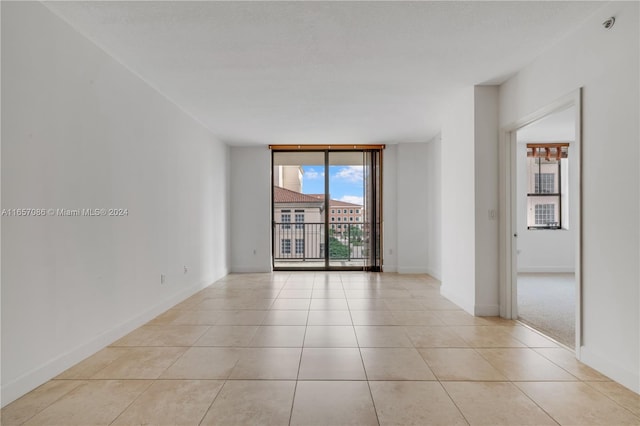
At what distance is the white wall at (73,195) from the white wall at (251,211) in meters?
2.58

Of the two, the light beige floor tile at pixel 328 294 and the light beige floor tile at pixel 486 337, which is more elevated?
the light beige floor tile at pixel 486 337

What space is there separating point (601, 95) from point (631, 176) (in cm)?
65

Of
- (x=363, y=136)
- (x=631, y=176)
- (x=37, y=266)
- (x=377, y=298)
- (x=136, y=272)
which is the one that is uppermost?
(x=363, y=136)

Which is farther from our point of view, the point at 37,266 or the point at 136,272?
the point at 136,272

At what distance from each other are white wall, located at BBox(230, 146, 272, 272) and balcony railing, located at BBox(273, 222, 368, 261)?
51cm

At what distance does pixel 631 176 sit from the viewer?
206 cm

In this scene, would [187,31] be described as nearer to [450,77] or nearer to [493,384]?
[450,77]

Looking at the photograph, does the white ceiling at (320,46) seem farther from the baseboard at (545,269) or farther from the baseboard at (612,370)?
the baseboard at (545,269)

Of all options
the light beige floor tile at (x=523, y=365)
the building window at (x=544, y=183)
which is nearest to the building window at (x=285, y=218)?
the light beige floor tile at (x=523, y=365)

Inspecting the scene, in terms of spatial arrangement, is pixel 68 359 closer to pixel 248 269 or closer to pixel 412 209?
pixel 248 269

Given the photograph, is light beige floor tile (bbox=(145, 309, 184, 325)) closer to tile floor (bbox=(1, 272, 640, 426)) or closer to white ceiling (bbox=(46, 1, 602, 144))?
tile floor (bbox=(1, 272, 640, 426))

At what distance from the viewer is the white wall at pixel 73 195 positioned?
199 cm

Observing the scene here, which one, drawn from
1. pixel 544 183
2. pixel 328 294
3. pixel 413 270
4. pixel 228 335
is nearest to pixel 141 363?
pixel 228 335

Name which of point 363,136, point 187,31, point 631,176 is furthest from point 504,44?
point 363,136
